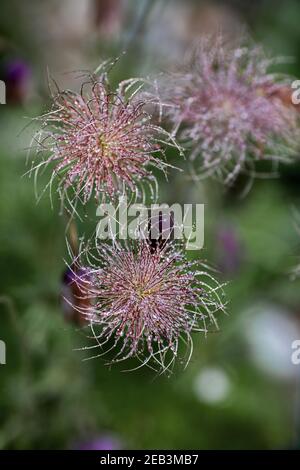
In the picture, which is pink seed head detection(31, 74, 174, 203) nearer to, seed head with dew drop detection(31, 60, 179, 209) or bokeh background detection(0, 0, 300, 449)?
seed head with dew drop detection(31, 60, 179, 209)

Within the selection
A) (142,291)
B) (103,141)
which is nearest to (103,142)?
(103,141)

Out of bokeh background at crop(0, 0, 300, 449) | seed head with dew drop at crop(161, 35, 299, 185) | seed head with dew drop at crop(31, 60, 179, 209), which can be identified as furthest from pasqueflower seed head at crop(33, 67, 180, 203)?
bokeh background at crop(0, 0, 300, 449)

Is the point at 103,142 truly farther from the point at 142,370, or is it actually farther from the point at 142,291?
the point at 142,370

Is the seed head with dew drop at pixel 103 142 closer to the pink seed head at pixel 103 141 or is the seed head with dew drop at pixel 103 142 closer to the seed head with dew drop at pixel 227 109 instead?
the pink seed head at pixel 103 141

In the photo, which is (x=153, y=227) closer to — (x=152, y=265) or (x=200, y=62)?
(x=152, y=265)

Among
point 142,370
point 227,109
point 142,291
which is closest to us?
point 142,291
